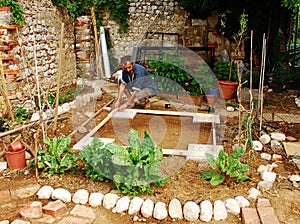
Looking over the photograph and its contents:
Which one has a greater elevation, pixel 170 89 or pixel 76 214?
pixel 170 89

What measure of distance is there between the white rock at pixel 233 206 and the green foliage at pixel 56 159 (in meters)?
1.58

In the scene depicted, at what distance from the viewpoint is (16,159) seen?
11.5 ft

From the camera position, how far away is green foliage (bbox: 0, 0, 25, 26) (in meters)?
5.08

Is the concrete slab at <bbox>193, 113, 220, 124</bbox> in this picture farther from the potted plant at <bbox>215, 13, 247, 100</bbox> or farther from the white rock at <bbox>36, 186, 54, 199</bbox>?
the white rock at <bbox>36, 186, 54, 199</bbox>

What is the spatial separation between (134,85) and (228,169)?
263cm

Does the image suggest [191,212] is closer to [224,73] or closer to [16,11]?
[16,11]

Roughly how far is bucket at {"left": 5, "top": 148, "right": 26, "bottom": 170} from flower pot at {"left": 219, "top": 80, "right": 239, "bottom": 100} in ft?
13.6

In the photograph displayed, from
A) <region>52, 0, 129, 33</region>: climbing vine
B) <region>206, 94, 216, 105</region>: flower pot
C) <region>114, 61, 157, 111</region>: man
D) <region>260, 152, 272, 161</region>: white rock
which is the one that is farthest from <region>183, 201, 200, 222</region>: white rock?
<region>52, 0, 129, 33</region>: climbing vine

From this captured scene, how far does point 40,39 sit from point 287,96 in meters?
5.03

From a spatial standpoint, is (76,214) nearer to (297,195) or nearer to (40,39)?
(297,195)

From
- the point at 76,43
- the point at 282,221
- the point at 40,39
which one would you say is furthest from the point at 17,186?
the point at 76,43

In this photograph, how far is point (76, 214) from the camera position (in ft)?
9.49

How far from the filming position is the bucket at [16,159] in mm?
3498

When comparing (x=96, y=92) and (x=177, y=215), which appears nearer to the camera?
(x=177, y=215)
